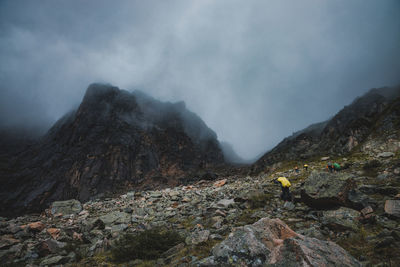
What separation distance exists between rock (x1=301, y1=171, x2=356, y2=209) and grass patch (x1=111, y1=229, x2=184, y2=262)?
608cm

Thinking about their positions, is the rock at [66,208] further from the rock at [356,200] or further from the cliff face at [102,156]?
the cliff face at [102,156]

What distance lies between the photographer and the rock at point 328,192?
714 centimetres

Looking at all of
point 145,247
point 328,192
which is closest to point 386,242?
point 328,192

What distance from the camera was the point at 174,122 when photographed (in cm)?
11881

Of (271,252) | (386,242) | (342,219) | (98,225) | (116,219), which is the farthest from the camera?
(116,219)

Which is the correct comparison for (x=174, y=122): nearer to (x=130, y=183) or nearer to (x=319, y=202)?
(x=130, y=183)

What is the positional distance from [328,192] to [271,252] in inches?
221

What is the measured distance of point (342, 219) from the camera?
5797 millimetres

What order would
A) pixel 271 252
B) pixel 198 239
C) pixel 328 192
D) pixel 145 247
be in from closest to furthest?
1. pixel 271 252
2. pixel 198 239
3. pixel 145 247
4. pixel 328 192

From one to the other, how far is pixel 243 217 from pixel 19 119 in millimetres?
169076

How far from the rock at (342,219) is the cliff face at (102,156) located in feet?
237

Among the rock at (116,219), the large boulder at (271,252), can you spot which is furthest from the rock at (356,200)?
the rock at (116,219)

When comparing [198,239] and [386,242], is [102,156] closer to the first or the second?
[198,239]

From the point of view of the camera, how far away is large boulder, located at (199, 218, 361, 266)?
322 cm
